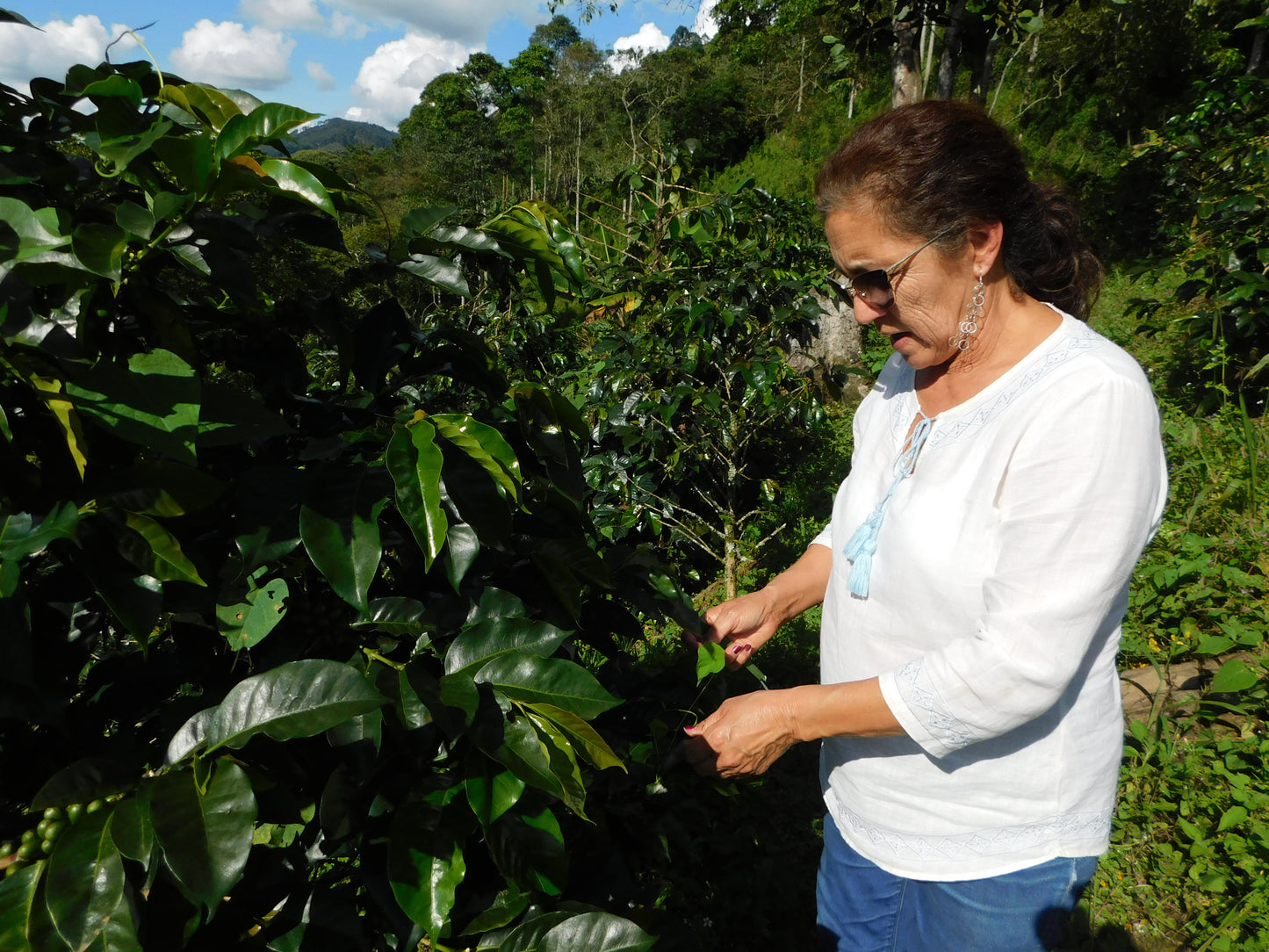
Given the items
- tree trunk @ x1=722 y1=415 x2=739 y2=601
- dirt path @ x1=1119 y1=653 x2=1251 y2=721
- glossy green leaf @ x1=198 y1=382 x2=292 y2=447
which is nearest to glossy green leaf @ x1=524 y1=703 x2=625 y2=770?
glossy green leaf @ x1=198 y1=382 x2=292 y2=447

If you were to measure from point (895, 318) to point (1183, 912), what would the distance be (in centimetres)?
204

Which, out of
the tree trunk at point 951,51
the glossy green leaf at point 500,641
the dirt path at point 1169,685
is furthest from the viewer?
the tree trunk at point 951,51

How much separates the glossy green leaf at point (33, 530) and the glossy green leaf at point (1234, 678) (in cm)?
310

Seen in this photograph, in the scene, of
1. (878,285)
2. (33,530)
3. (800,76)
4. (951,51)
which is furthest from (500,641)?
(800,76)

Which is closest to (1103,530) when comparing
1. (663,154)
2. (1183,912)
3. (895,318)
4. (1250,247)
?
(895,318)

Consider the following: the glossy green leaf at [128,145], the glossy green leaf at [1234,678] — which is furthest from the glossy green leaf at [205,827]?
the glossy green leaf at [1234,678]

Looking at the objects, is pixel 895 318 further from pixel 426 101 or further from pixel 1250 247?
pixel 426 101

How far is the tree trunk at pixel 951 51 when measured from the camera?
14.9 ft

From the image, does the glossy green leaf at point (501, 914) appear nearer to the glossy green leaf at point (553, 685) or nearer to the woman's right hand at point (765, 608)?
the glossy green leaf at point (553, 685)

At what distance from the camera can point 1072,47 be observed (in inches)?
636

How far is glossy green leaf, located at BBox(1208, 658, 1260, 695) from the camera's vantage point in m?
2.60

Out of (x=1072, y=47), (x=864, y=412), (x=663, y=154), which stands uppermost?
(x=1072, y=47)

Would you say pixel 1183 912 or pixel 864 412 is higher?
pixel 864 412

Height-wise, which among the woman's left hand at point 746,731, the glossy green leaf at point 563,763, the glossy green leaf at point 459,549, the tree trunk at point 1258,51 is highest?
the tree trunk at point 1258,51
